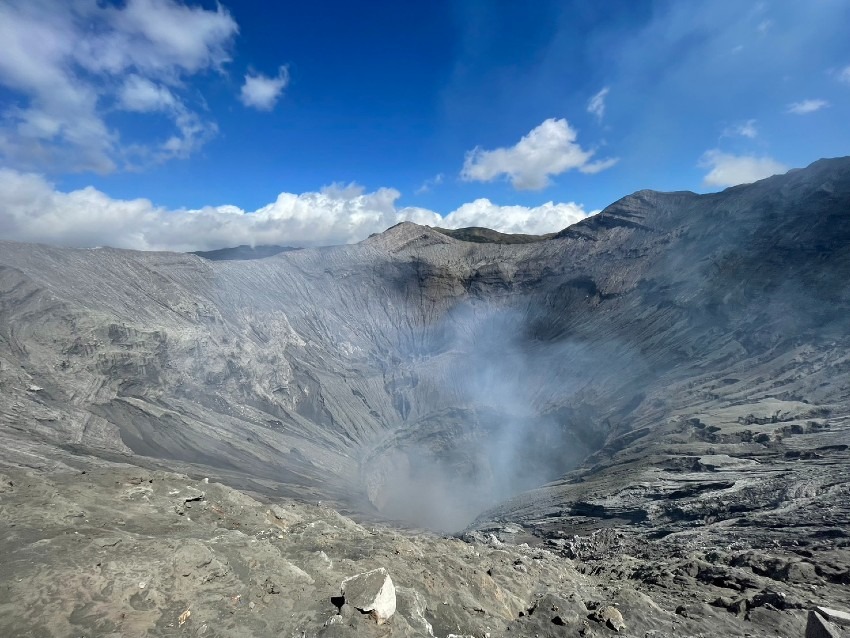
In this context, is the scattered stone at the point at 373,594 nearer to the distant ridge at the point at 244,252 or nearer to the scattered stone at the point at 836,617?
the scattered stone at the point at 836,617

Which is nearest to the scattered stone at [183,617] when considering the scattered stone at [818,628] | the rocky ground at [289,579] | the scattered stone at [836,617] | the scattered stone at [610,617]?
the rocky ground at [289,579]

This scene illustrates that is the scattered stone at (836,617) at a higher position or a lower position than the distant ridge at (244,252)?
lower

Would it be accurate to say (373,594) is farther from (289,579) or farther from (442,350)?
(442,350)

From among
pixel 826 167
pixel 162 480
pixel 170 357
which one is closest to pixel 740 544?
pixel 162 480

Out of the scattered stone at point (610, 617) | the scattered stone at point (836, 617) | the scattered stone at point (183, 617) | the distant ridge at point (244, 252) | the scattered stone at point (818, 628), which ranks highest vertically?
the distant ridge at point (244, 252)

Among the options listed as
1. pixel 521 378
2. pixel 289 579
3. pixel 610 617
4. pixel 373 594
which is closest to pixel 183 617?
pixel 289 579

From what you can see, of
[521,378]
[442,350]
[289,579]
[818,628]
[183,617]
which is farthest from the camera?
[442,350]

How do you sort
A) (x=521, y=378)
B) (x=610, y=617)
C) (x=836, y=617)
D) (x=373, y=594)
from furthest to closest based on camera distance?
(x=521, y=378), (x=610, y=617), (x=836, y=617), (x=373, y=594)
